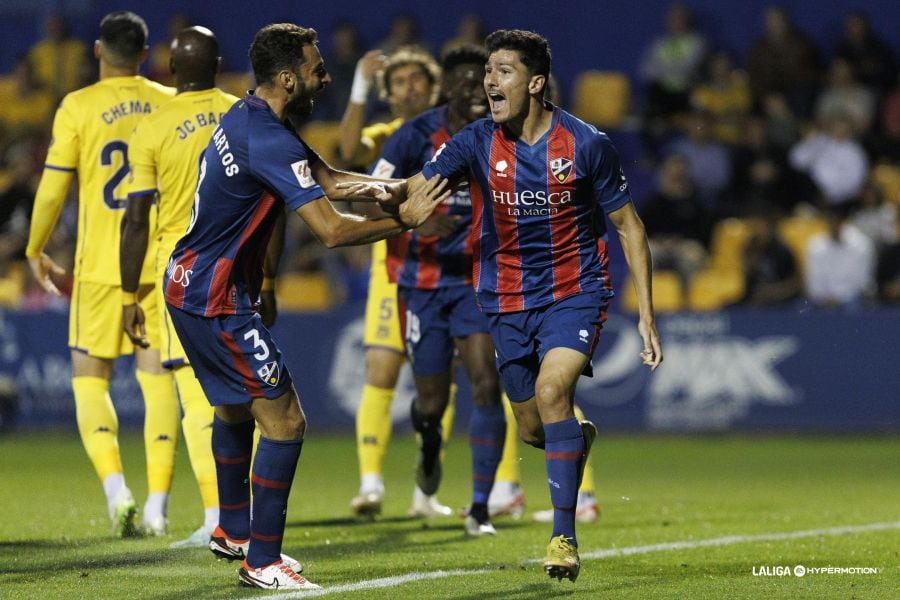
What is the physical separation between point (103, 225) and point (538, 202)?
2.86 m

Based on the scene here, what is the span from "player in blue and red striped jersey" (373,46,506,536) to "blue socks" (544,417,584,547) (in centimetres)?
179

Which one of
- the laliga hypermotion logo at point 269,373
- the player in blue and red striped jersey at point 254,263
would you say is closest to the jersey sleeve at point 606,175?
the player in blue and red striped jersey at point 254,263

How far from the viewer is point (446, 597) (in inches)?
233

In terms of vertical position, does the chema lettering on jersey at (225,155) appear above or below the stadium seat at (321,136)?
below

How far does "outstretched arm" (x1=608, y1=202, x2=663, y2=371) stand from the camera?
627 cm

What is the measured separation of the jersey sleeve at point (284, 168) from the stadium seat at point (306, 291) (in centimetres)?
1081

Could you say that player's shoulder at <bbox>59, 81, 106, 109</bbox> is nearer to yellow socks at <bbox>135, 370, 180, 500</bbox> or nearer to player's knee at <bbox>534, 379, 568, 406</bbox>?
yellow socks at <bbox>135, 370, 180, 500</bbox>

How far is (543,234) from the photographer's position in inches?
259

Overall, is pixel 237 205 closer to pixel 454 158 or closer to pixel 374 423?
pixel 454 158

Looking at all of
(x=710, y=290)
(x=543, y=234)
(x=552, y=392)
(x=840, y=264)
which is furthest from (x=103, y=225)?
(x=840, y=264)

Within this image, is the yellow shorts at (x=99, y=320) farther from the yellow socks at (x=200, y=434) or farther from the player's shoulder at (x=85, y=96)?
the player's shoulder at (x=85, y=96)

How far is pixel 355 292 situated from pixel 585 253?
10288 mm

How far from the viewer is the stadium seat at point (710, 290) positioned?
1577 centimetres

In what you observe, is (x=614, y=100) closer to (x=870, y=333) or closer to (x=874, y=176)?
(x=874, y=176)
